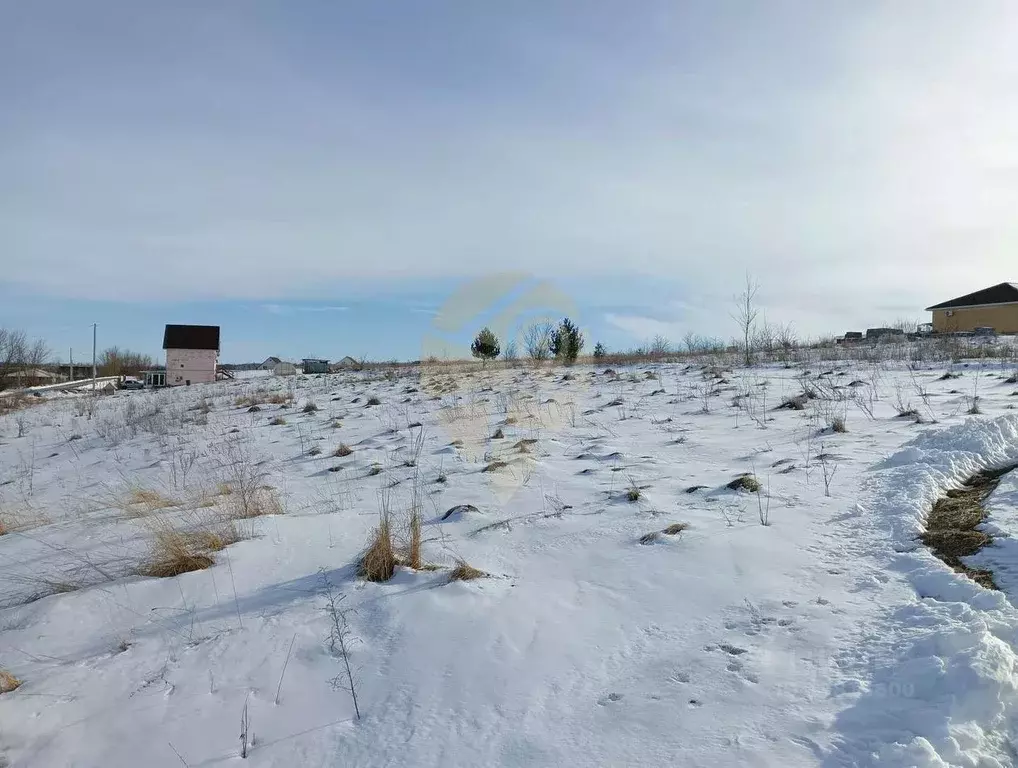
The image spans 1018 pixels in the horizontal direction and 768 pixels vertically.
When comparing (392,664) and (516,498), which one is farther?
(516,498)

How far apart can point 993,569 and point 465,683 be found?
2809 millimetres

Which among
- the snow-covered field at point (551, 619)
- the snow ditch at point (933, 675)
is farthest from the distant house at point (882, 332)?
the snow ditch at point (933, 675)

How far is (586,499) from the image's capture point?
16.8 feet

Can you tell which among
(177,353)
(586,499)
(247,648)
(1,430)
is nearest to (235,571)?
(247,648)

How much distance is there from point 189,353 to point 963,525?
47.6 m

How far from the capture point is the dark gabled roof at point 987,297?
32.6 metres

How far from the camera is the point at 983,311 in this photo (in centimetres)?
3372

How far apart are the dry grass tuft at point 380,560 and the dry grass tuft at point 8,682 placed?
171 centimetres

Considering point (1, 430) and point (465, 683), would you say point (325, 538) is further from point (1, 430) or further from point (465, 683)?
point (1, 430)

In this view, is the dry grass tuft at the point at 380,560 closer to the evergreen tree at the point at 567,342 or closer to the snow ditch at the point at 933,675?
the snow ditch at the point at 933,675

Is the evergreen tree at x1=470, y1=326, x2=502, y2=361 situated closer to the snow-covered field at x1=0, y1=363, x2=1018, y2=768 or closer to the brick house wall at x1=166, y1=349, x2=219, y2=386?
the snow-covered field at x1=0, y1=363, x2=1018, y2=768

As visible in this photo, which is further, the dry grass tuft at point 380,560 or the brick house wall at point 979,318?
the brick house wall at point 979,318

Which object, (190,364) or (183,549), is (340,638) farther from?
(190,364)

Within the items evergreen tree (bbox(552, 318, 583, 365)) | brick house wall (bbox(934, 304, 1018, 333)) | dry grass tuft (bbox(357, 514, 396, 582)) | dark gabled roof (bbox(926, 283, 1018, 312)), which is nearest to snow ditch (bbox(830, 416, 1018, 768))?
dry grass tuft (bbox(357, 514, 396, 582))
